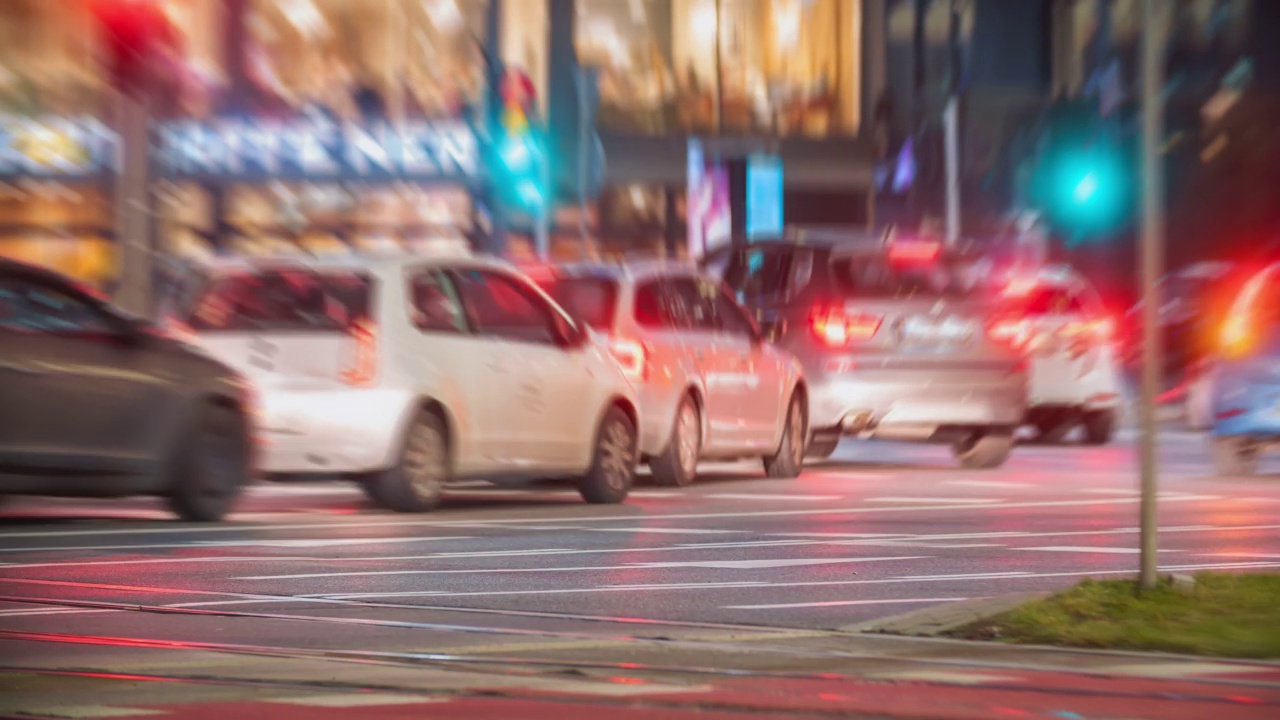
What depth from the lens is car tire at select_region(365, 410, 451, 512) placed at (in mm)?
14797

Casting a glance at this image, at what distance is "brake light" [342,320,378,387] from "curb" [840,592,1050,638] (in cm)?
575

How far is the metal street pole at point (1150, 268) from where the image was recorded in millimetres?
9195

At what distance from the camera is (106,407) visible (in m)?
13.5

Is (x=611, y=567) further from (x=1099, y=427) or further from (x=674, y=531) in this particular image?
(x=1099, y=427)

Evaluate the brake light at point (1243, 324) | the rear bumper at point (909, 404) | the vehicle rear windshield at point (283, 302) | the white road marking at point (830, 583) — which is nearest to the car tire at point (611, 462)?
the vehicle rear windshield at point (283, 302)

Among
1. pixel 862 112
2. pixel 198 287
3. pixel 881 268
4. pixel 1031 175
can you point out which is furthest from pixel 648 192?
pixel 198 287

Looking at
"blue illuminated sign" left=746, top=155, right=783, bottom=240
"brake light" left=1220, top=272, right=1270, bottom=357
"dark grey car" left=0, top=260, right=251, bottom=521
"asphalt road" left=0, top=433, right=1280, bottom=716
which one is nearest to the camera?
"asphalt road" left=0, top=433, right=1280, bottom=716

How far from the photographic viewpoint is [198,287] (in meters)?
15.4

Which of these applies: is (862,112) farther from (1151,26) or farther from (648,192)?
(1151,26)

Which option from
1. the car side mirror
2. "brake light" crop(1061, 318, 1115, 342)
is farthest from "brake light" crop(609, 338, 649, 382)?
"brake light" crop(1061, 318, 1115, 342)

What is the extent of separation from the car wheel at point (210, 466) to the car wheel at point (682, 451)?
414 centimetres

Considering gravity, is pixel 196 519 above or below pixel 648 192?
below

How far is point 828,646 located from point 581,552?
401cm

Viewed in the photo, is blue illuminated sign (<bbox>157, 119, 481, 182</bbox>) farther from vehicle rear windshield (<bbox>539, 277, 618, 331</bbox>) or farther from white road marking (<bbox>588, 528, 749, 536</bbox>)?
white road marking (<bbox>588, 528, 749, 536</bbox>)
